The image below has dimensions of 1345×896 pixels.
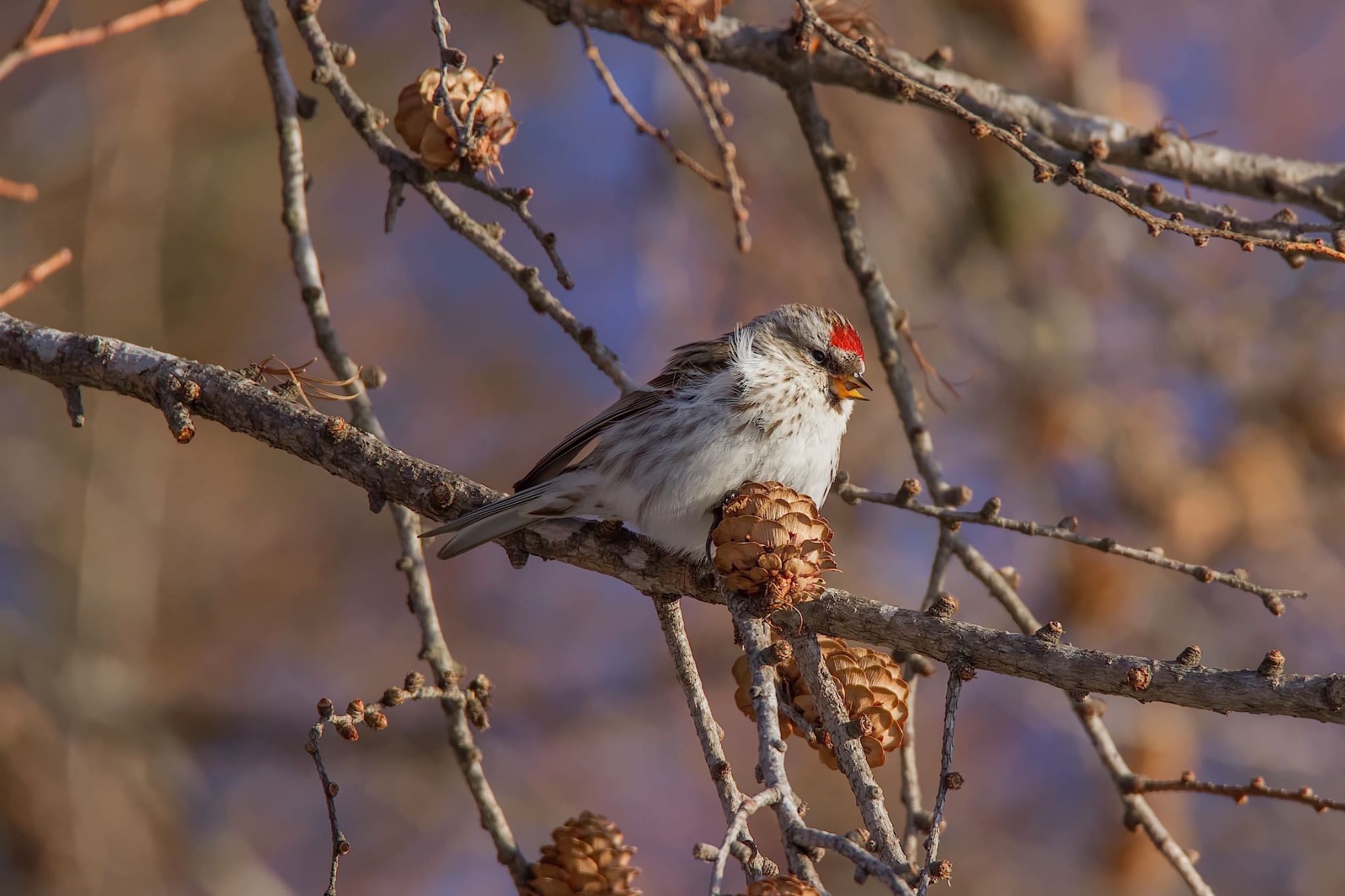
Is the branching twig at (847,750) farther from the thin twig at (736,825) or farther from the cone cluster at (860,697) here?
the thin twig at (736,825)

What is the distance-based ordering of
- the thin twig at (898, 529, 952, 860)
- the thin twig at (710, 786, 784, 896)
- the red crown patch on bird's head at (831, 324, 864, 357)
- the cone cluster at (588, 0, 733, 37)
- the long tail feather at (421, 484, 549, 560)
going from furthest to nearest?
the red crown patch on bird's head at (831, 324, 864, 357)
the cone cluster at (588, 0, 733, 37)
the long tail feather at (421, 484, 549, 560)
the thin twig at (898, 529, 952, 860)
the thin twig at (710, 786, 784, 896)

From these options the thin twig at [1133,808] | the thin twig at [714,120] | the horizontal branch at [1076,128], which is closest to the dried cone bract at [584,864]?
the thin twig at [1133,808]

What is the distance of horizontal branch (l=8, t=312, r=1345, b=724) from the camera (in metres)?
2.13

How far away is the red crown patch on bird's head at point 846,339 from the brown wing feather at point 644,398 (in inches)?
13.0

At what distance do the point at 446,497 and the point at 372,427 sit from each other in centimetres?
38

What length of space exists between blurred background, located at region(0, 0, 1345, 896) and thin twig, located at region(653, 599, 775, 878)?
9.55 ft

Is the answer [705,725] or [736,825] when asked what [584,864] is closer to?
[705,725]

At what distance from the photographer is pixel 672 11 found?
3016 mm

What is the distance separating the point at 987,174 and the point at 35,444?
5907 millimetres

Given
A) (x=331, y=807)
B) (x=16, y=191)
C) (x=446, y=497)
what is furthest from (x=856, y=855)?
(x=16, y=191)

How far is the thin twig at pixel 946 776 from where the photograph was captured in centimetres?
178

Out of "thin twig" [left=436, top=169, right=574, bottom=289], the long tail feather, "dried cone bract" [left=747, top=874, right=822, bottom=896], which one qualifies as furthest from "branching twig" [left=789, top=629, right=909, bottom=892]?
"thin twig" [left=436, top=169, right=574, bottom=289]

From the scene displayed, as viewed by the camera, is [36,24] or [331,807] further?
[331,807]

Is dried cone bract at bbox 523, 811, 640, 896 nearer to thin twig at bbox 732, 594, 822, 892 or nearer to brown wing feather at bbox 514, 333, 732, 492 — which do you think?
thin twig at bbox 732, 594, 822, 892
